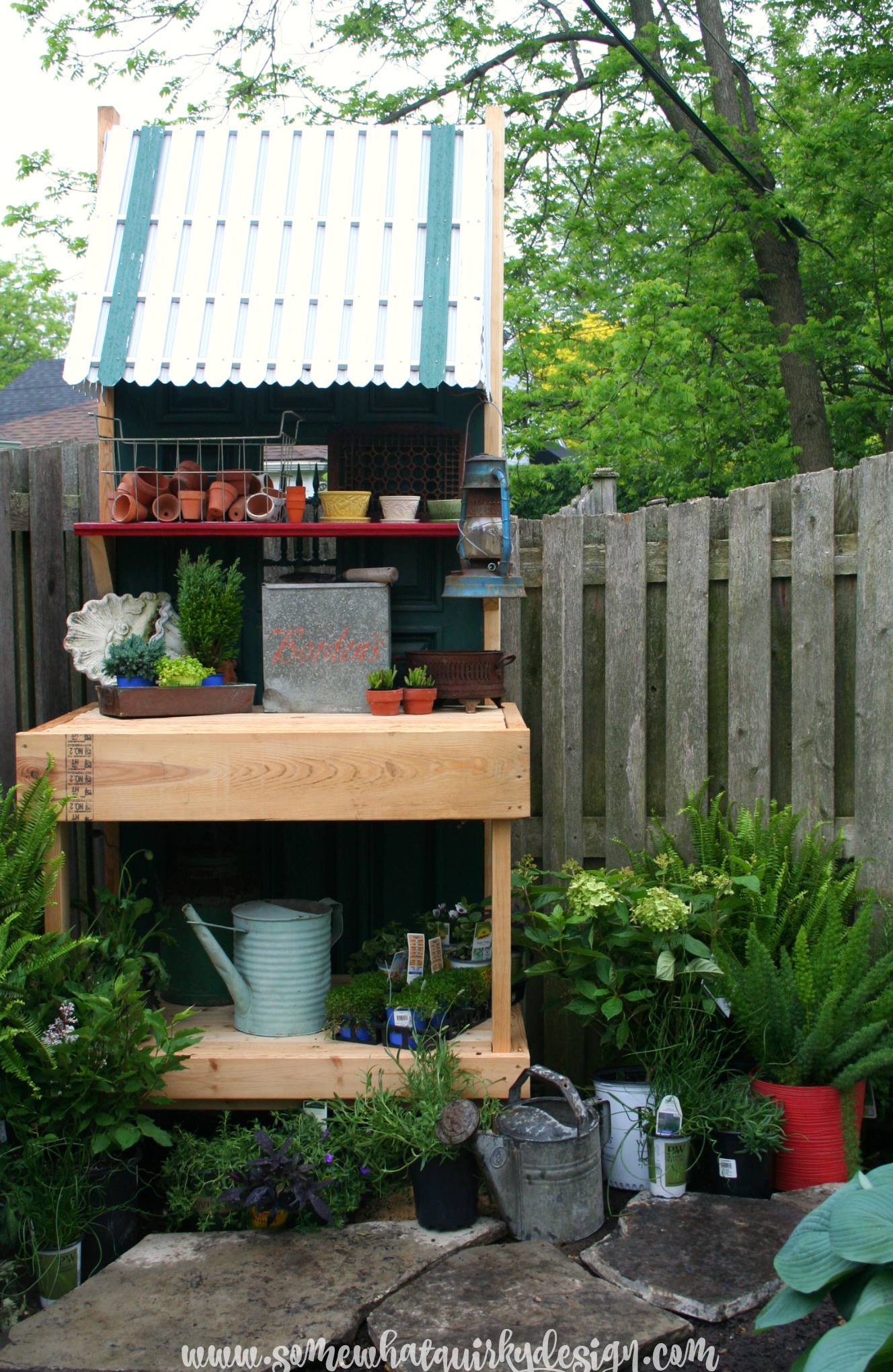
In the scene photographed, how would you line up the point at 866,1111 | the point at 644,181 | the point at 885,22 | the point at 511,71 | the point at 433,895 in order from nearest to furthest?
1. the point at 866,1111
2. the point at 433,895
3. the point at 885,22
4. the point at 644,181
5. the point at 511,71

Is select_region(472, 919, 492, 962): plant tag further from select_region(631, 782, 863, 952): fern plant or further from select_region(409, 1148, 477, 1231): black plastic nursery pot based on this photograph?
select_region(409, 1148, 477, 1231): black plastic nursery pot

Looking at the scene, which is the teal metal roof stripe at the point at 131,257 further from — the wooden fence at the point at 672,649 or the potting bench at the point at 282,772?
the potting bench at the point at 282,772

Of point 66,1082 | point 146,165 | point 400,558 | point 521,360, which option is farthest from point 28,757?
point 521,360

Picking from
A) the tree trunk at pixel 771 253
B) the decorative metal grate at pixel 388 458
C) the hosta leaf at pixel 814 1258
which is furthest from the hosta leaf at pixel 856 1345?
the tree trunk at pixel 771 253

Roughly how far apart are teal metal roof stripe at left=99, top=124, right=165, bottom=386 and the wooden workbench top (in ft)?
3.83

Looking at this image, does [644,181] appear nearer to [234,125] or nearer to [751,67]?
[751,67]

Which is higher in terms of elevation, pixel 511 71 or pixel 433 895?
pixel 511 71

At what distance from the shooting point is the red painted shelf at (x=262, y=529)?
358 cm

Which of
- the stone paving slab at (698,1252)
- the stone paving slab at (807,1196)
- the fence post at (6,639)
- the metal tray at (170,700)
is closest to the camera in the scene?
the stone paving slab at (698,1252)

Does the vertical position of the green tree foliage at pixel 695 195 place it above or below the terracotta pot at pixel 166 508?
above

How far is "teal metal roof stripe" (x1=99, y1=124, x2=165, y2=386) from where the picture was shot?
3.63 m

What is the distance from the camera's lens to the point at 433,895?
4270 millimetres

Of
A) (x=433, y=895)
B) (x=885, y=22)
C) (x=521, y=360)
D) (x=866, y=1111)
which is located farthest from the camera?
(x=521, y=360)

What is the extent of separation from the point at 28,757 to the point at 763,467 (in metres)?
8.84
